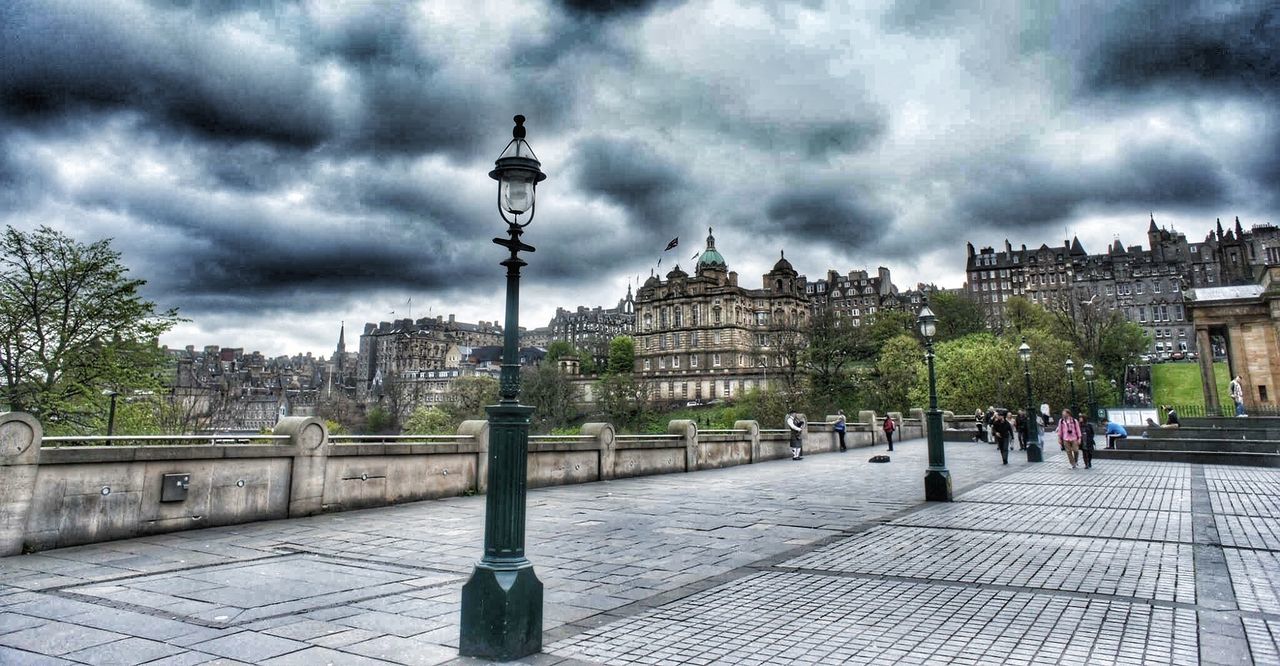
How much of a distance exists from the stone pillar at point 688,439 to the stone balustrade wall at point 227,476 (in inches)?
172

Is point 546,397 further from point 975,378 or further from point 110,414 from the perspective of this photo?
point 110,414

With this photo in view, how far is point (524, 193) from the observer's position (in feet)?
17.3

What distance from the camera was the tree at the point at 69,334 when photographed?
82.6ft

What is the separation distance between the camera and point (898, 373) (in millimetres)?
67750

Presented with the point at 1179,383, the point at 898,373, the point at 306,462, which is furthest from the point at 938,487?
the point at 1179,383

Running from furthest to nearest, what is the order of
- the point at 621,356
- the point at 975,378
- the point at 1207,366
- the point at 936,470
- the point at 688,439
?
the point at 621,356
the point at 975,378
the point at 1207,366
the point at 688,439
the point at 936,470

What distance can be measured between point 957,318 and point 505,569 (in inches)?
4696

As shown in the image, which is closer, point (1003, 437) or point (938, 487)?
point (938, 487)

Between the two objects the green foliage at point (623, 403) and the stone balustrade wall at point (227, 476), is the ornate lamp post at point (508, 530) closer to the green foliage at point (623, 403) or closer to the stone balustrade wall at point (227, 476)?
the stone balustrade wall at point (227, 476)

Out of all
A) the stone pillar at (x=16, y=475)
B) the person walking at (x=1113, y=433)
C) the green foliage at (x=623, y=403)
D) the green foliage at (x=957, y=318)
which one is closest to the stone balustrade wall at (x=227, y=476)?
the stone pillar at (x=16, y=475)

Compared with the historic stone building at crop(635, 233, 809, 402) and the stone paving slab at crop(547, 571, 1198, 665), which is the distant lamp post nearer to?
the stone paving slab at crop(547, 571, 1198, 665)

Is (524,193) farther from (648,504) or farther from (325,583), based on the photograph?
(648,504)

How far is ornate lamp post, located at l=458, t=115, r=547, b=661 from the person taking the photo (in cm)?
468

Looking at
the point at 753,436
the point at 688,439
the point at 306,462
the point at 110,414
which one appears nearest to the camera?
the point at 306,462
